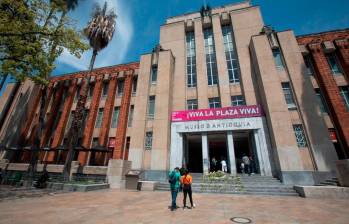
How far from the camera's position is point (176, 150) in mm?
16578

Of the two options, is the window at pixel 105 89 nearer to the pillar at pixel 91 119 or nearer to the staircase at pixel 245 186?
the pillar at pixel 91 119

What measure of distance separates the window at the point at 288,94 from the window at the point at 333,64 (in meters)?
6.03

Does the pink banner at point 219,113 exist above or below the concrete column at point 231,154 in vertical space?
above

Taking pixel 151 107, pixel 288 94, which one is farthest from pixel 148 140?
pixel 288 94

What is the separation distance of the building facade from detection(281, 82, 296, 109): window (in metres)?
0.08

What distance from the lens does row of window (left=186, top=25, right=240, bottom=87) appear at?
19.5 meters

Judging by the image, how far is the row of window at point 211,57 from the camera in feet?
64.0

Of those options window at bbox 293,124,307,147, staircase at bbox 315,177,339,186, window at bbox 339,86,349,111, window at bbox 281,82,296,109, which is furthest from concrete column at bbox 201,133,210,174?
window at bbox 339,86,349,111

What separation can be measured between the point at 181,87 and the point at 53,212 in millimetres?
15839

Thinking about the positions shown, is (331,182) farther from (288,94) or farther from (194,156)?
(194,156)

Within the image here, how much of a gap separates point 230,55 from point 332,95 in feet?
34.4

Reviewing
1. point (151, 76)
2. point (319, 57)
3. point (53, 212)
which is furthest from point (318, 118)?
point (53, 212)

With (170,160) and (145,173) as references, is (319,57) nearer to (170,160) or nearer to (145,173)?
(170,160)

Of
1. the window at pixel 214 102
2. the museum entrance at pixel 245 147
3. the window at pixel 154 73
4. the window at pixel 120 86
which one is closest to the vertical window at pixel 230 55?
the window at pixel 214 102
